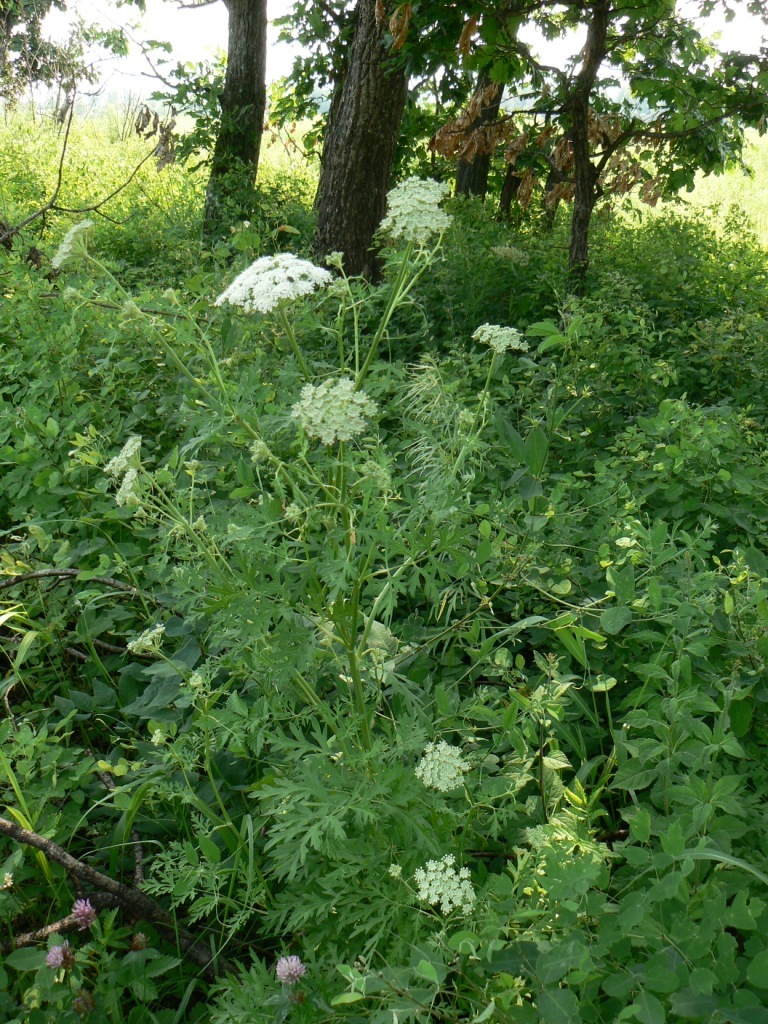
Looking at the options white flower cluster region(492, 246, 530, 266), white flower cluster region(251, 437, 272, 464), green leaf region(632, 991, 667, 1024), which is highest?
white flower cluster region(492, 246, 530, 266)

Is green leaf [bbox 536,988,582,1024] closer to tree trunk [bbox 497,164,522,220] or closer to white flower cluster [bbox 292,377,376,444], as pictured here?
white flower cluster [bbox 292,377,376,444]

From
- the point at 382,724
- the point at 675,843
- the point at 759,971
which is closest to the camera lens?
the point at 759,971

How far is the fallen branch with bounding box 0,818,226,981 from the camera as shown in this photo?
1.64 meters

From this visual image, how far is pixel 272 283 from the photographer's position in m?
1.49

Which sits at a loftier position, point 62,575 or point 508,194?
point 508,194

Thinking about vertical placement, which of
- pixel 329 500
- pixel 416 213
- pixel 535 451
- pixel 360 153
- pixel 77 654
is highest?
pixel 360 153

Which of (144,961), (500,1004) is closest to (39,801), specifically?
(144,961)

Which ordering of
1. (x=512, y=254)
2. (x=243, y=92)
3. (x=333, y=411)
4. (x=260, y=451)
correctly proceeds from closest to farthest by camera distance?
(x=333, y=411) < (x=260, y=451) < (x=512, y=254) < (x=243, y=92)

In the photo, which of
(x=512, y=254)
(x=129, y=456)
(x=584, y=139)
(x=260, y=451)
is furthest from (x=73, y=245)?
(x=584, y=139)

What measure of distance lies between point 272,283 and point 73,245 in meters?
0.50

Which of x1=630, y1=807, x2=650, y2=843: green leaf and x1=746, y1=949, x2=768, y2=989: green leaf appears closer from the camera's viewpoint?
x1=746, y1=949, x2=768, y2=989: green leaf

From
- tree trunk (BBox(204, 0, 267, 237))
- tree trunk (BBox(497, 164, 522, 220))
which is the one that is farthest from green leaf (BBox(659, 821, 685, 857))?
tree trunk (BBox(497, 164, 522, 220))

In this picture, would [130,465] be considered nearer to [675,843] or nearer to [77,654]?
[77,654]

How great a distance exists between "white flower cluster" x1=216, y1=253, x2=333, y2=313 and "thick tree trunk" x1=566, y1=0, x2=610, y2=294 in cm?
354
